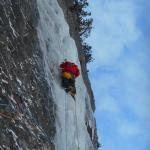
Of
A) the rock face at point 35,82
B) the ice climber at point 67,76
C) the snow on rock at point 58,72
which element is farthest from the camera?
the ice climber at point 67,76

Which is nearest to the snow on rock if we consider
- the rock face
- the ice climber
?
the rock face

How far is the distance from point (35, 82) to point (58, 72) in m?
3.82

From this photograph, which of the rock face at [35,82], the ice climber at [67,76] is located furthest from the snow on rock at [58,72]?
the ice climber at [67,76]

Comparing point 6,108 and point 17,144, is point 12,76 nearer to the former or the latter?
point 6,108

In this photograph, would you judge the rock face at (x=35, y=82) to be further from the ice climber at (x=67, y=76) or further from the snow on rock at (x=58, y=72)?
the ice climber at (x=67, y=76)

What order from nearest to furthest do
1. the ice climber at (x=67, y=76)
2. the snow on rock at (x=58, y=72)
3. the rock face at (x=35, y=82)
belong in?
the rock face at (x=35, y=82) < the snow on rock at (x=58, y=72) < the ice climber at (x=67, y=76)

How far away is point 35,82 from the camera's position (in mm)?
11805

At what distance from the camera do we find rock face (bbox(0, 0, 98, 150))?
30.7 feet

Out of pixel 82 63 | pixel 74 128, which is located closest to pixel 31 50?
pixel 74 128

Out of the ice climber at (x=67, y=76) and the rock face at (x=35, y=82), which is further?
the ice climber at (x=67, y=76)

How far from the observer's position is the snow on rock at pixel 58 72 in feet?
45.8

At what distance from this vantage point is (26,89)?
10.7 meters

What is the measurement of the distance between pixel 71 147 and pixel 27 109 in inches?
188

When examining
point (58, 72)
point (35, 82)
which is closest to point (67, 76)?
point (58, 72)
